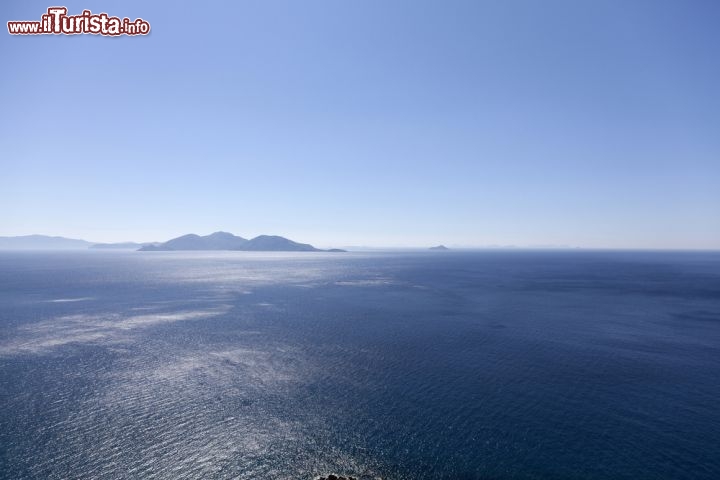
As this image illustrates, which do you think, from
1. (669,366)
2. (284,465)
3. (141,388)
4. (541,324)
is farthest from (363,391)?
(541,324)

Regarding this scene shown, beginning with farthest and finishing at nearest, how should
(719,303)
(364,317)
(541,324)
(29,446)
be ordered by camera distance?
(719,303)
(364,317)
(541,324)
(29,446)

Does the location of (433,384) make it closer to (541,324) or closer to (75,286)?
(541,324)

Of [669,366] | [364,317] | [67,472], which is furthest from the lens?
[364,317]

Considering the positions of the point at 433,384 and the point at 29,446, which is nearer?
the point at 29,446
